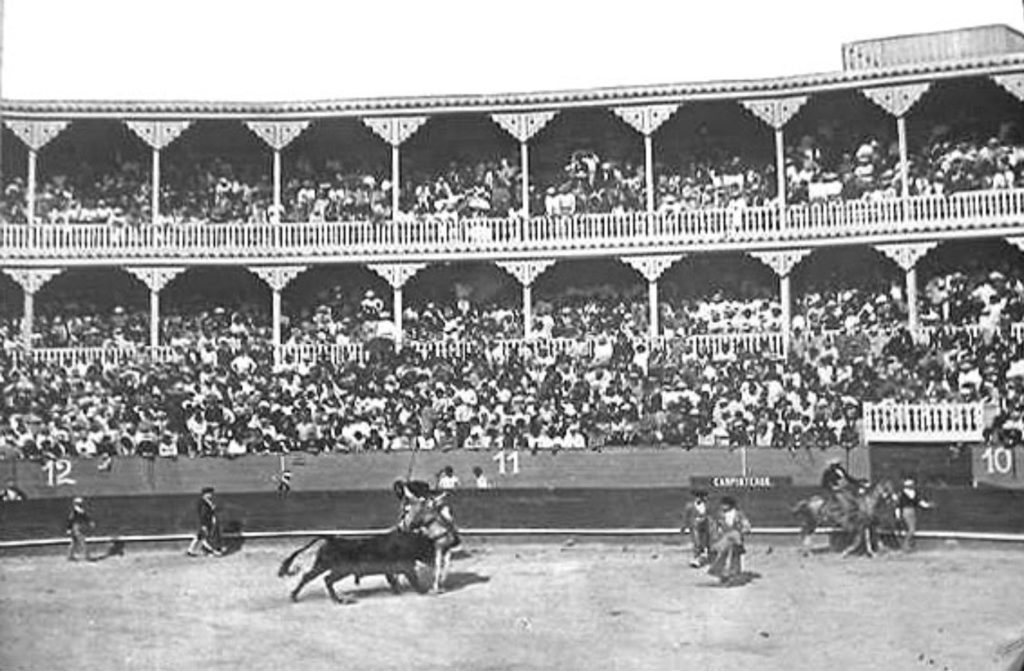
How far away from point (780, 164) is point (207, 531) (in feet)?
41.2

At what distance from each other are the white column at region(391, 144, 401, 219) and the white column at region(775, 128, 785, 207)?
275 inches

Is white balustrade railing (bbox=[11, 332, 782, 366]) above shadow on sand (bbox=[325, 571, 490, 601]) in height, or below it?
above

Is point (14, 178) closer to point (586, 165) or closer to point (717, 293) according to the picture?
point (586, 165)

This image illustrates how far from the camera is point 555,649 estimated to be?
1097 cm

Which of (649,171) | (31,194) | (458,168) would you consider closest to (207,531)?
(31,194)

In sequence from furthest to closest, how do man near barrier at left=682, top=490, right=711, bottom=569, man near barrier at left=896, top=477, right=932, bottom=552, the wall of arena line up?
1. the wall of arena
2. man near barrier at left=896, top=477, right=932, bottom=552
3. man near barrier at left=682, top=490, right=711, bottom=569

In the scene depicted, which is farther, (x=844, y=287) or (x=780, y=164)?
(x=780, y=164)

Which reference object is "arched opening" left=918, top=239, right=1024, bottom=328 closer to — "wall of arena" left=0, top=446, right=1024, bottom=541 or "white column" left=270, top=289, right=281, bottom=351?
"wall of arena" left=0, top=446, right=1024, bottom=541

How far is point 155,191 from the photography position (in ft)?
79.3

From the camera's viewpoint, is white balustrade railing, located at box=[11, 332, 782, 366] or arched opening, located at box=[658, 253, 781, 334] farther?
arched opening, located at box=[658, 253, 781, 334]

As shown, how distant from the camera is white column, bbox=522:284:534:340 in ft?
78.6

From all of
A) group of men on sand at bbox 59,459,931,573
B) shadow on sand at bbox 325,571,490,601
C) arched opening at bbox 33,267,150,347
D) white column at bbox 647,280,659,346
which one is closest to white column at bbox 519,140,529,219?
white column at bbox 647,280,659,346

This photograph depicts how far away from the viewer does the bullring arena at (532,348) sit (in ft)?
48.5

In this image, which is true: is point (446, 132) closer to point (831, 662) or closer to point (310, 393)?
point (310, 393)
